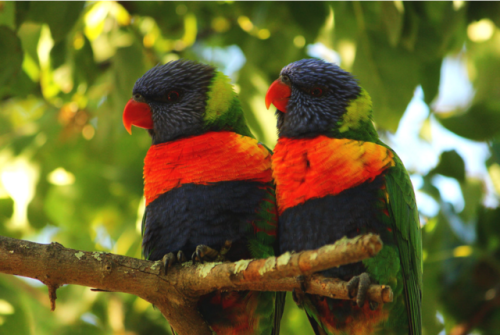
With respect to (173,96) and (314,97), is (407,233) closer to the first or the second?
(314,97)

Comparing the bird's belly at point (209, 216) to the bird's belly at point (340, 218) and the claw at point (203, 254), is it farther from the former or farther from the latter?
the bird's belly at point (340, 218)

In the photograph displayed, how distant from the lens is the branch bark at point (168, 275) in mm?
1839

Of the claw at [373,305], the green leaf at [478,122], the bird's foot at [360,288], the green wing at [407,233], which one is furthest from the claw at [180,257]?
the green leaf at [478,122]

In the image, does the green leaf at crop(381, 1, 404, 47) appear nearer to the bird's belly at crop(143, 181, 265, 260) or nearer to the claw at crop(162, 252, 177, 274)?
the bird's belly at crop(143, 181, 265, 260)

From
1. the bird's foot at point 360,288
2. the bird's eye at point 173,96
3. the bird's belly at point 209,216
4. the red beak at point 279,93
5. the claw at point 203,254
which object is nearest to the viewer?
the bird's foot at point 360,288

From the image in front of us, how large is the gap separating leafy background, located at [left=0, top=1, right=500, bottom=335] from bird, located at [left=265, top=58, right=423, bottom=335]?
72 cm

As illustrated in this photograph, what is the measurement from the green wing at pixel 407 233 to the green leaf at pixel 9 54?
2.60m

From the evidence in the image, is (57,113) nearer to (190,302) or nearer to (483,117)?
(190,302)

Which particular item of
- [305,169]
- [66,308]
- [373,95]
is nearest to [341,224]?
[305,169]

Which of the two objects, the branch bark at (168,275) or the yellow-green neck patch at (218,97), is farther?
the yellow-green neck patch at (218,97)

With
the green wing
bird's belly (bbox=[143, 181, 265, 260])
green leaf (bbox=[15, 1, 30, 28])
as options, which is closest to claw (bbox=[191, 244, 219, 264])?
bird's belly (bbox=[143, 181, 265, 260])

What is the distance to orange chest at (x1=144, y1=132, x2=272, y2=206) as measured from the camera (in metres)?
2.86

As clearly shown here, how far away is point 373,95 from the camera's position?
3.47 m

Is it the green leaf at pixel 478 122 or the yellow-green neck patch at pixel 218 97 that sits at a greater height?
the yellow-green neck patch at pixel 218 97
